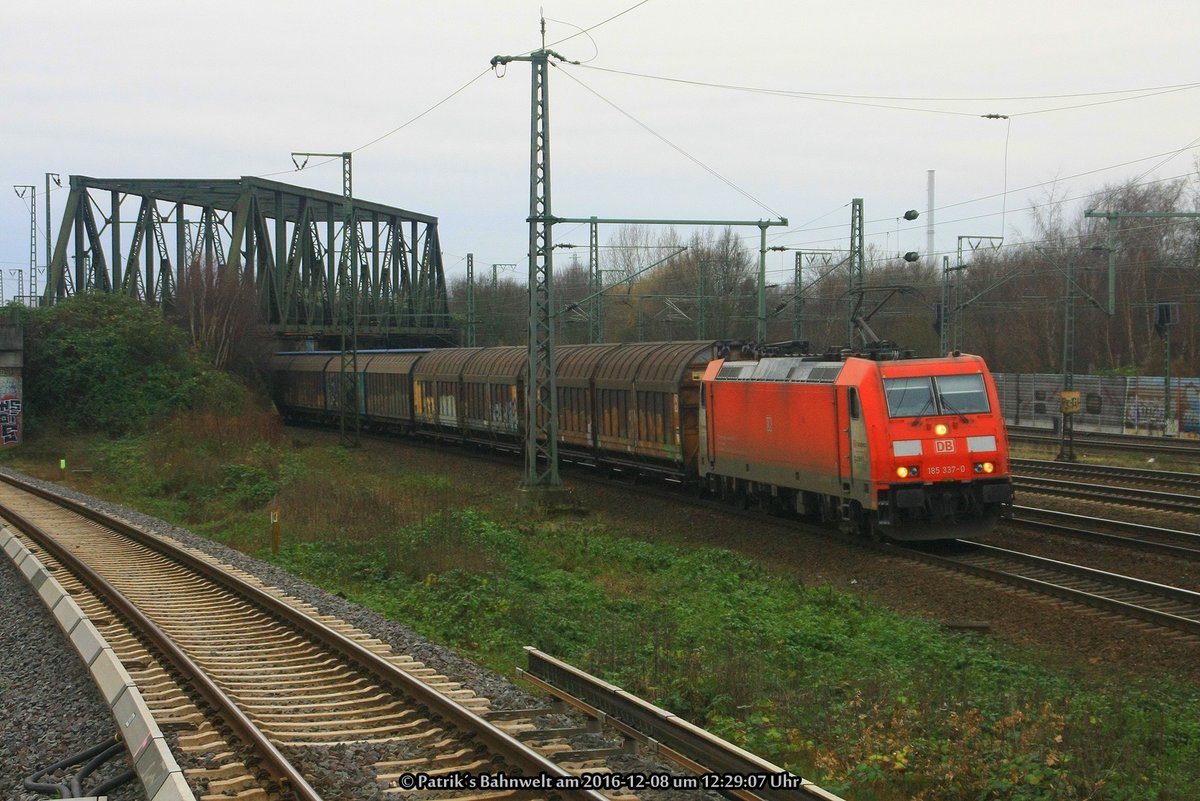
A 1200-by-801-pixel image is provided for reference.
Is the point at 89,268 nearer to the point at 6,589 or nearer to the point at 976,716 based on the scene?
the point at 6,589

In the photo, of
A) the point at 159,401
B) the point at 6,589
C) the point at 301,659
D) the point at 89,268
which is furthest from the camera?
the point at 89,268

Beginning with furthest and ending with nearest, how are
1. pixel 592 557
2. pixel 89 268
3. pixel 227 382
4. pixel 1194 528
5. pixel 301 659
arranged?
pixel 89 268, pixel 227 382, pixel 1194 528, pixel 592 557, pixel 301 659

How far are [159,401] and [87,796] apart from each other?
38.3 meters

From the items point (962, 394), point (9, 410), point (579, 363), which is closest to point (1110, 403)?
point (579, 363)

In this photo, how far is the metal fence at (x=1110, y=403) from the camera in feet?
136

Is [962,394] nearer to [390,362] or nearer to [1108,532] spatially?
[1108,532]

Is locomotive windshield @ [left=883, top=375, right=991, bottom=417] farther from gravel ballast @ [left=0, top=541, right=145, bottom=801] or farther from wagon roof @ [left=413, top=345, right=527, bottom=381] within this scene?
wagon roof @ [left=413, top=345, right=527, bottom=381]

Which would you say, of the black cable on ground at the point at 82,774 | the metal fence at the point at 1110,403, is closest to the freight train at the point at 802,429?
the black cable on ground at the point at 82,774

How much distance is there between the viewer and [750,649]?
Answer: 11.6m

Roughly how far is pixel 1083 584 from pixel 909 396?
3.73m

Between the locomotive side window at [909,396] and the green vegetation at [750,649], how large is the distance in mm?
3004

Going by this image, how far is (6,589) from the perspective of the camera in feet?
48.3

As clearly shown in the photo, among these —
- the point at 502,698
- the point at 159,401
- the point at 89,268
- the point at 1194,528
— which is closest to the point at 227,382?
the point at 159,401

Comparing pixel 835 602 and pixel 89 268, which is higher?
pixel 89 268
